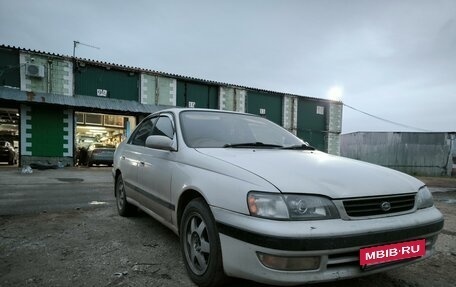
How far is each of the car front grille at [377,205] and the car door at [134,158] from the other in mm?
2481

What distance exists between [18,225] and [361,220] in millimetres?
4358

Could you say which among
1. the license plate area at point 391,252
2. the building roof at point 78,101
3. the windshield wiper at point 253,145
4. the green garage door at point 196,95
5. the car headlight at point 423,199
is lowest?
the license plate area at point 391,252

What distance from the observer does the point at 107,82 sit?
56.0ft

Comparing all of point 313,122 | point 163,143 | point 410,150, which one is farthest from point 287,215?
point 313,122

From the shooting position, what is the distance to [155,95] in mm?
18219

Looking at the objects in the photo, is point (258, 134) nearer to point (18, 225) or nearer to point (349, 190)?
point (349, 190)

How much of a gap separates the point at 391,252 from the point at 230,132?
1885mm

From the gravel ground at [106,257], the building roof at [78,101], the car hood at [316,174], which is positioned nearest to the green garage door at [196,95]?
the building roof at [78,101]

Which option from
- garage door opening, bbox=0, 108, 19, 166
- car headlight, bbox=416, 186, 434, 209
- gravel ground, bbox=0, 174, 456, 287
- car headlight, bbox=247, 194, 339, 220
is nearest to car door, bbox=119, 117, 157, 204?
gravel ground, bbox=0, 174, 456, 287

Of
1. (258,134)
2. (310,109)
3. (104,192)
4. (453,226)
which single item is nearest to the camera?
(258,134)

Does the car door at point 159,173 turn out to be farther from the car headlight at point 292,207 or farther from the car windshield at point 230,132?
the car headlight at point 292,207

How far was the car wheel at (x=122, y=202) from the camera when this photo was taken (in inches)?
187

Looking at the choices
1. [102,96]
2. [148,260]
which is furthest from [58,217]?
[102,96]

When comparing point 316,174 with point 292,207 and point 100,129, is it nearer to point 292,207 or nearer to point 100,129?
point 292,207
